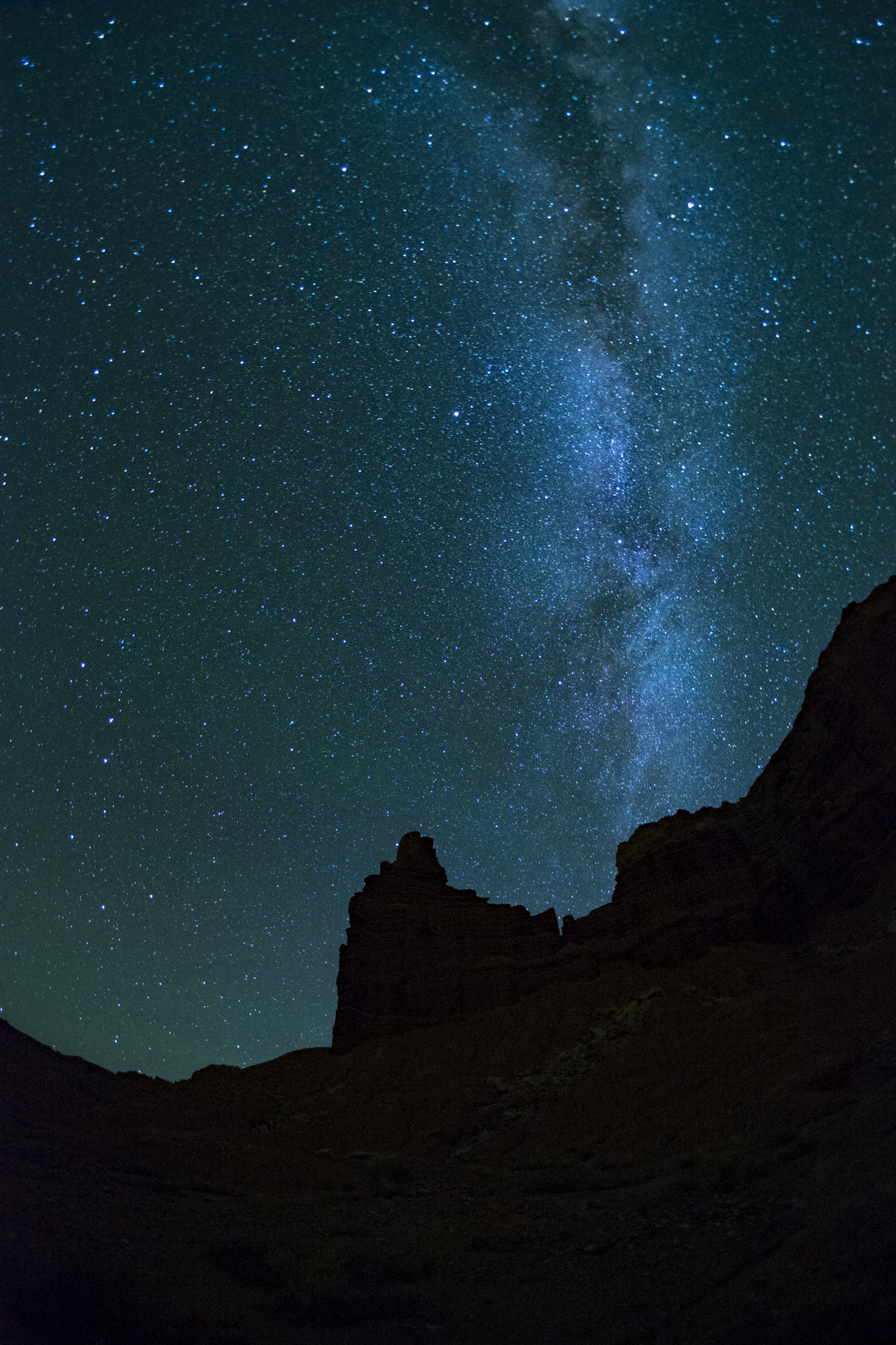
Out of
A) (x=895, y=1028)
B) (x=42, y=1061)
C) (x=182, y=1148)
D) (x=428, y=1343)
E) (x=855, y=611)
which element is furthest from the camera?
(x=855, y=611)

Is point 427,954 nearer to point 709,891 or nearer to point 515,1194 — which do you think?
point 709,891

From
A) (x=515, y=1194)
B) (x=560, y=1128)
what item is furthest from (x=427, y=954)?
(x=515, y=1194)

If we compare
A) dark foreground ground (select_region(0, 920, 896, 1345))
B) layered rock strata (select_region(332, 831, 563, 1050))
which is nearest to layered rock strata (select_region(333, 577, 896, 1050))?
layered rock strata (select_region(332, 831, 563, 1050))

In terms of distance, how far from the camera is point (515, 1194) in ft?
50.0

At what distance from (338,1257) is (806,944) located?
26188mm

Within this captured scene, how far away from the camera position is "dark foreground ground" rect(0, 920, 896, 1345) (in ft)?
29.3

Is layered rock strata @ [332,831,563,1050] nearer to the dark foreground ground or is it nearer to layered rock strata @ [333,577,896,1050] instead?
layered rock strata @ [333,577,896,1050]

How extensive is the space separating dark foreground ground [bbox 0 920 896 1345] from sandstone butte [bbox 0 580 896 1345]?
0.07m

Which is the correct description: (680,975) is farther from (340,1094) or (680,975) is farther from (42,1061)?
(42,1061)

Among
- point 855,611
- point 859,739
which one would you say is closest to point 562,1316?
point 859,739

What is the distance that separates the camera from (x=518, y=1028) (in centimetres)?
3422

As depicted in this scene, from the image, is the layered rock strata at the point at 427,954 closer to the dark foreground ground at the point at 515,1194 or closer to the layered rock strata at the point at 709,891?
the layered rock strata at the point at 709,891

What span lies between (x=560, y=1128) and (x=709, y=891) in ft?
64.6

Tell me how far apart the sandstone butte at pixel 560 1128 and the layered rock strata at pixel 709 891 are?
0.50 feet
